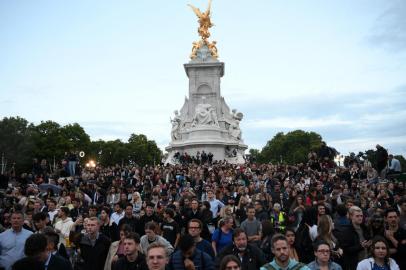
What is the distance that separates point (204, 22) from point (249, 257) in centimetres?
4896

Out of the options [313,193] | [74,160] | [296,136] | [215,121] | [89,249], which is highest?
[296,136]

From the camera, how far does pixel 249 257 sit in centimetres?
625

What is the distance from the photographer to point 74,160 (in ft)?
81.0

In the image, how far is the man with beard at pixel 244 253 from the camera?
619cm

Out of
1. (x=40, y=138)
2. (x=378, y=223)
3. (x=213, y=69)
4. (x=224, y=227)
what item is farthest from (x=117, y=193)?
(x=40, y=138)

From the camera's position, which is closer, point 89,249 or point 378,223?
point 89,249

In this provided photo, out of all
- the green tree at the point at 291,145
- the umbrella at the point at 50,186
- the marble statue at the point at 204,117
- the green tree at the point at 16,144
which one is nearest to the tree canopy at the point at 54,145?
the green tree at the point at 16,144

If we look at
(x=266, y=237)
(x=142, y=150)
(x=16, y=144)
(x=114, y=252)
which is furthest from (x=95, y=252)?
(x=142, y=150)

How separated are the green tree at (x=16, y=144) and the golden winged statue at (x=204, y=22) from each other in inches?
1110

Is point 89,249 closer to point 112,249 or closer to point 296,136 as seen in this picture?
point 112,249

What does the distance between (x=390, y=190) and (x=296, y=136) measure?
260ft

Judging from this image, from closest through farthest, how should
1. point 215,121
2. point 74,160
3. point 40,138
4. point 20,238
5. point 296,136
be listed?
1. point 20,238
2. point 74,160
3. point 215,121
4. point 40,138
5. point 296,136

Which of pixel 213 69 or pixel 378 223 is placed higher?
pixel 213 69

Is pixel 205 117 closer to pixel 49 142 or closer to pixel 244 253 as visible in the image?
pixel 49 142
